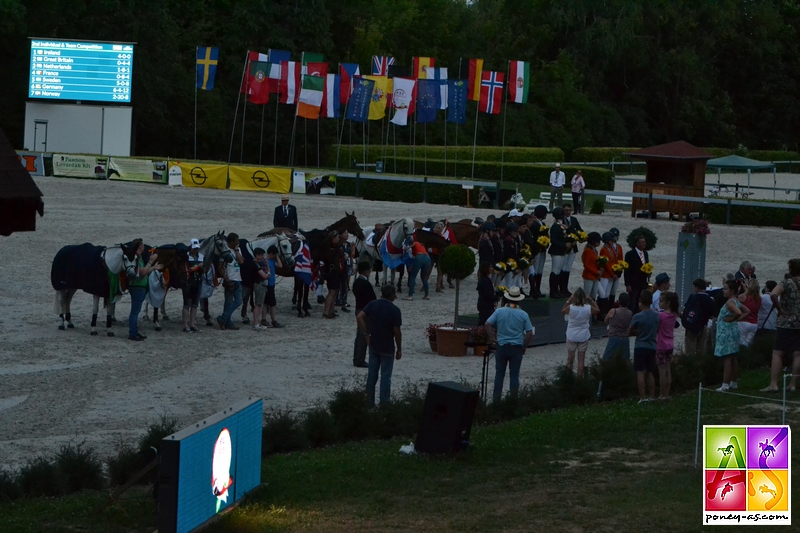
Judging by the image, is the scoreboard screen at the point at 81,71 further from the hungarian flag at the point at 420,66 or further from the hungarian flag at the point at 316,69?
the hungarian flag at the point at 420,66

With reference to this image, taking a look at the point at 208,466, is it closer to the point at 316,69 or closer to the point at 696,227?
the point at 696,227

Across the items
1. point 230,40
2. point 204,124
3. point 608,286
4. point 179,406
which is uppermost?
point 230,40

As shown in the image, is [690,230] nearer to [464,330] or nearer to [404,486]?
[464,330]

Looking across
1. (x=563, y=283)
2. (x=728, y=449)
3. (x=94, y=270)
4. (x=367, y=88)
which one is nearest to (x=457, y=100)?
(x=367, y=88)

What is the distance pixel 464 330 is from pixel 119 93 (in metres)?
33.4

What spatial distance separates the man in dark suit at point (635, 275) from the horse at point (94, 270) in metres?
8.47

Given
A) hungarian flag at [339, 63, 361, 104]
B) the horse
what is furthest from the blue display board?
hungarian flag at [339, 63, 361, 104]

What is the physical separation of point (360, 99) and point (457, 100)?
3728mm

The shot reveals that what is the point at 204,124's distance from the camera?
2315 inches

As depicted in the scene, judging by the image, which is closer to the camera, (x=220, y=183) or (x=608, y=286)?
(x=608, y=286)

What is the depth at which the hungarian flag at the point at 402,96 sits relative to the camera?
43.6 meters

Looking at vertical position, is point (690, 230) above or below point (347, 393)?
above

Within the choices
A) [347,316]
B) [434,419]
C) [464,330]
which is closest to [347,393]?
[434,419]

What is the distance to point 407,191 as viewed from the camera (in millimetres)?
40594
